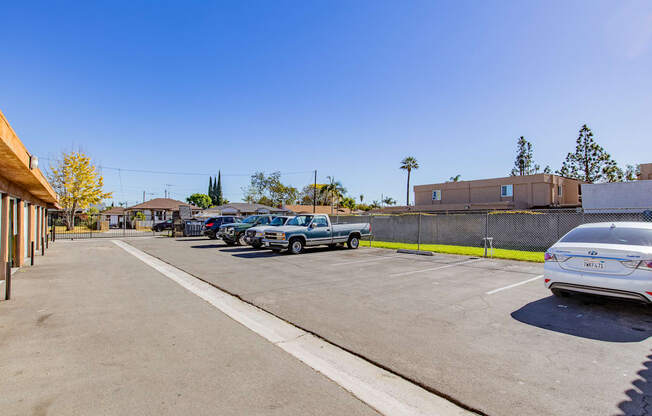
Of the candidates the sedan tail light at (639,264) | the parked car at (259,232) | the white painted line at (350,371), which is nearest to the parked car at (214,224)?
the parked car at (259,232)

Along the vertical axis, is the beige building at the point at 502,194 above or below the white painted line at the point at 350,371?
above

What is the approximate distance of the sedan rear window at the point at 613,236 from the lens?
19.9 feet

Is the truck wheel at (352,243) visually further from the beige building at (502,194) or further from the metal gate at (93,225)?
Answer: the metal gate at (93,225)

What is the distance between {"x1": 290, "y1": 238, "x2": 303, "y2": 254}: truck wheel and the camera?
622 inches

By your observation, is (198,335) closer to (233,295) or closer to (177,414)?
(177,414)

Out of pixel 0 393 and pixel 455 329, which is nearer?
pixel 0 393

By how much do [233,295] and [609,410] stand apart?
6.60m

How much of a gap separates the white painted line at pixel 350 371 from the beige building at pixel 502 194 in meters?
36.6

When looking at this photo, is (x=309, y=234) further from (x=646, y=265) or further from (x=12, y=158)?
(x=646, y=265)

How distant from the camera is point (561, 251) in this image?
6.42 meters

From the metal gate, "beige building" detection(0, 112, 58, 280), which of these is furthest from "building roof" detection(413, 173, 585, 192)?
"beige building" detection(0, 112, 58, 280)

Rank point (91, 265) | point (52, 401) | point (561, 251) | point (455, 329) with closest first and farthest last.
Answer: point (52, 401)
point (455, 329)
point (561, 251)
point (91, 265)

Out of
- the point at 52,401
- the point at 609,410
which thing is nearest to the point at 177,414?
the point at 52,401

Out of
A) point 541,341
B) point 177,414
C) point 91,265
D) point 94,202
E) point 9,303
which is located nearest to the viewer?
point 177,414
